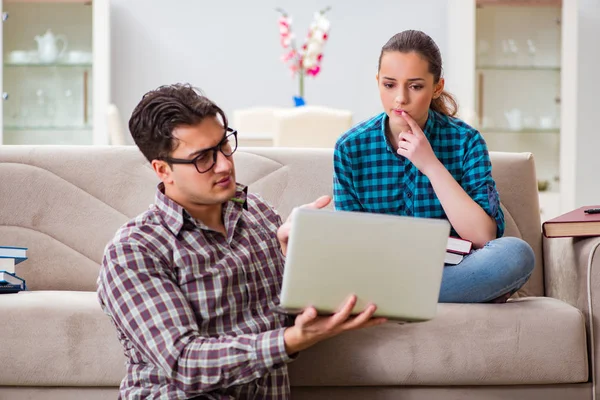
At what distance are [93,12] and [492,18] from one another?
97.6 inches

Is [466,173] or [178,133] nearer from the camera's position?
[178,133]

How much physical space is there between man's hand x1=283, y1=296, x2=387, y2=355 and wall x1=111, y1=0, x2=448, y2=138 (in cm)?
406

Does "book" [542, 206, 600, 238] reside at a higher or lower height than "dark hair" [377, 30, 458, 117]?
lower

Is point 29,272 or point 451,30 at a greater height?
point 451,30

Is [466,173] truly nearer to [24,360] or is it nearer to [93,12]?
[24,360]

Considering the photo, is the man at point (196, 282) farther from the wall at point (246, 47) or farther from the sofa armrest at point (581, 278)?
the wall at point (246, 47)

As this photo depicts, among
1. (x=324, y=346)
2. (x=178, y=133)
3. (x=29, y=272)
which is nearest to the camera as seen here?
(x=178, y=133)

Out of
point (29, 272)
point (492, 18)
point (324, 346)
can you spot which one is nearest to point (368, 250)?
point (324, 346)

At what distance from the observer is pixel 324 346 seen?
62.7 inches

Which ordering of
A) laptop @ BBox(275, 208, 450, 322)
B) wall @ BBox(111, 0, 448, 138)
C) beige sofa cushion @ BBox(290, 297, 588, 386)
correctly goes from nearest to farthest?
laptop @ BBox(275, 208, 450, 322)
beige sofa cushion @ BBox(290, 297, 588, 386)
wall @ BBox(111, 0, 448, 138)

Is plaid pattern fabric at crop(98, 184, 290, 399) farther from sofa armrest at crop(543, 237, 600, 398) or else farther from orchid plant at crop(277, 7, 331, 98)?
orchid plant at crop(277, 7, 331, 98)

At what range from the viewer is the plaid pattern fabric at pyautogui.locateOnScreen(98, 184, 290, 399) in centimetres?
121

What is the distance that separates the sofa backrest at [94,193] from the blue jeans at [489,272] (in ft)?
1.41

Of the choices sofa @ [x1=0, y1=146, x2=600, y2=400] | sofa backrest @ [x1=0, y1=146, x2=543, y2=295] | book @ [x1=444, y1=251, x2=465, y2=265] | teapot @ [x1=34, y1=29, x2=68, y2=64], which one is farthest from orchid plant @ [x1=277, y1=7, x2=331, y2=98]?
sofa @ [x1=0, y1=146, x2=600, y2=400]
